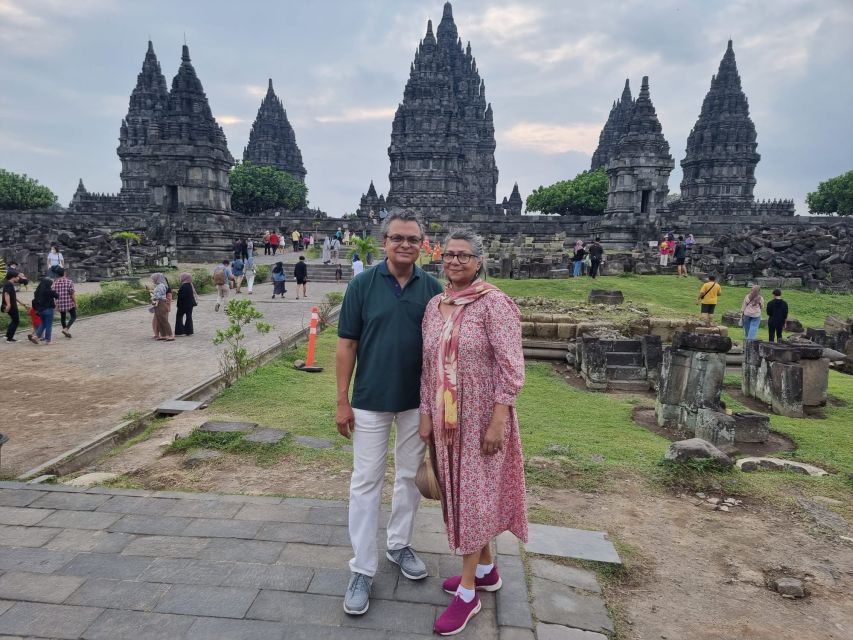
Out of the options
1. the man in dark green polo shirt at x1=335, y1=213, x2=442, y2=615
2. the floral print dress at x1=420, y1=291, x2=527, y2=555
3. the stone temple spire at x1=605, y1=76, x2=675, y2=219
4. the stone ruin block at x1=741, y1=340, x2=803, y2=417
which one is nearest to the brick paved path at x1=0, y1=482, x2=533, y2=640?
the man in dark green polo shirt at x1=335, y1=213, x2=442, y2=615

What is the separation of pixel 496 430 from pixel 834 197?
64200 mm

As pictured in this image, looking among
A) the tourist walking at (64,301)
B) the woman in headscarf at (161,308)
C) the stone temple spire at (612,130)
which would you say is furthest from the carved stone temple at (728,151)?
the tourist walking at (64,301)

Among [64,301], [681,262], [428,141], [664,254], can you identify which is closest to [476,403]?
[64,301]

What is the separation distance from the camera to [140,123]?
47531mm

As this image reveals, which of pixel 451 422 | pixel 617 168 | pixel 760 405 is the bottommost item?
pixel 760 405

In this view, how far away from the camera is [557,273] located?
2138 centimetres

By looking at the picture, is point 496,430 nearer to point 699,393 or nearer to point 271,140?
point 699,393

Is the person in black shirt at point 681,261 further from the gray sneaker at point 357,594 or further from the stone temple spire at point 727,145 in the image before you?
the stone temple spire at point 727,145

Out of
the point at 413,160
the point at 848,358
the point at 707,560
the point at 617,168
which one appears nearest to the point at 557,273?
the point at 848,358

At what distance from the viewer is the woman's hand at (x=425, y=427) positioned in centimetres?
254

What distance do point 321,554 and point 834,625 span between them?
2.63m

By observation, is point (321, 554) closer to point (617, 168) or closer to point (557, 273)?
point (557, 273)

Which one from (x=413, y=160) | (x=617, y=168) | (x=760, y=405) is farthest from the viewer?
(x=413, y=160)

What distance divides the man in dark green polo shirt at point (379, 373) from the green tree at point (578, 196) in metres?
52.2
